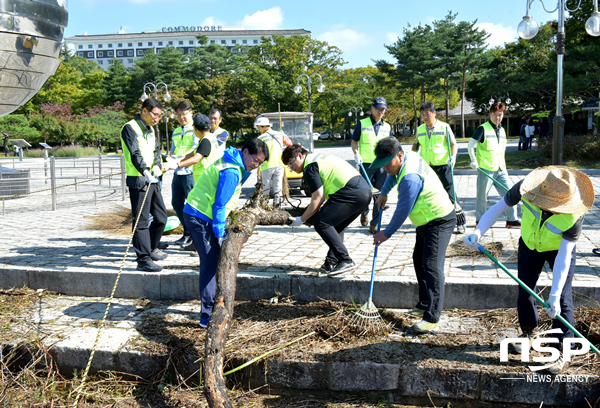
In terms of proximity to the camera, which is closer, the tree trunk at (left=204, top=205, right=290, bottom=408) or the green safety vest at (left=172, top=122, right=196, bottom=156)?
the tree trunk at (left=204, top=205, right=290, bottom=408)

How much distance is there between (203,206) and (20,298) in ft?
8.52

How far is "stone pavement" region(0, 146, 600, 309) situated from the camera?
4805mm

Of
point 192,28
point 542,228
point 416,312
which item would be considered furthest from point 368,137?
point 192,28

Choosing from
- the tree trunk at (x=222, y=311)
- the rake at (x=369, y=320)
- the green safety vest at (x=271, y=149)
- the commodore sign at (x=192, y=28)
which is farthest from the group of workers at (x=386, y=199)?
the commodore sign at (x=192, y=28)

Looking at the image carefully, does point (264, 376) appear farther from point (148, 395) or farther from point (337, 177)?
point (337, 177)

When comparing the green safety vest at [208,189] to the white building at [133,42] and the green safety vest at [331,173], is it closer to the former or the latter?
the green safety vest at [331,173]

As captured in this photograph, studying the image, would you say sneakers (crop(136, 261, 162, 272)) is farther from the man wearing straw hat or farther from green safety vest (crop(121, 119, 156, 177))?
the man wearing straw hat

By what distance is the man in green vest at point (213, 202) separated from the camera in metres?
4.24

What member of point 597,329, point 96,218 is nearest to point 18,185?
point 96,218

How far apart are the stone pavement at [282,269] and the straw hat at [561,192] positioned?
1.48 meters

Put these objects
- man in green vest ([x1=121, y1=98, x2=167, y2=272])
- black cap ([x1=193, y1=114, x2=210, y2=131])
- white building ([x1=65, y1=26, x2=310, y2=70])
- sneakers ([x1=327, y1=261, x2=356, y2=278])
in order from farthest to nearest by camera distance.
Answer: white building ([x1=65, y1=26, x2=310, y2=70]), black cap ([x1=193, y1=114, x2=210, y2=131]), man in green vest ([x1=121, y1=98, x2=167, y2=272]), sneakers ([x1=327, y1=261, x2=356, y2=278])

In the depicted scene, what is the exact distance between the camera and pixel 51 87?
54.2 meters

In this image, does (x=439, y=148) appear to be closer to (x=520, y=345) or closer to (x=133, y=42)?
(x=520, y=345)

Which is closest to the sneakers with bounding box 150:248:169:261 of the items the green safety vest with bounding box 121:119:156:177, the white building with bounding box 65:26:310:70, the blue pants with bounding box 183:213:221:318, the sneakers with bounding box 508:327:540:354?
the green safety vest with bounding box 121:119:156:177
